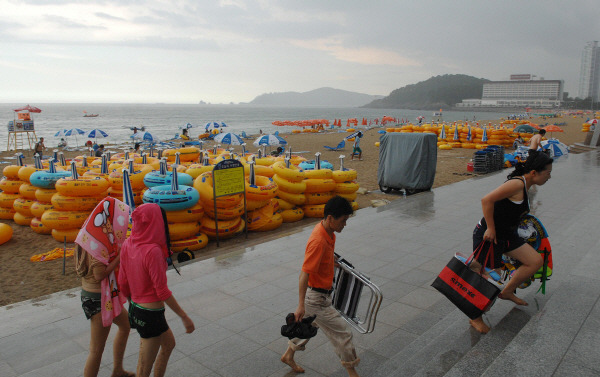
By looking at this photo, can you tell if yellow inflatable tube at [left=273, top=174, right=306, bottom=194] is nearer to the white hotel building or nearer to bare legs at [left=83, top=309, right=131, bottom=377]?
bare legs at [left=83, top=309, right=131, bottom=377]

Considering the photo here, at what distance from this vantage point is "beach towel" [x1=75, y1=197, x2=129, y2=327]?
119 inches

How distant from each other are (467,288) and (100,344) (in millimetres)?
2995

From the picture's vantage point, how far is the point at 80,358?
378cm

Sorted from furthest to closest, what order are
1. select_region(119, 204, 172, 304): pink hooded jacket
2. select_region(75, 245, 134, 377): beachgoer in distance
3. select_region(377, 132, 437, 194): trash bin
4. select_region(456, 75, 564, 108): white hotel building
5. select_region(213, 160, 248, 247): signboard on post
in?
select_region(456, 75, 564, 108): white hotel building → select_region(377, 132, 437, 194): trash bin → select_region(213, 160, 248, 247): signboard on post → select_region(75, 245, 134, 377): beachgoer in distance → select_region(119, 204, 172, 304): pink hooded jacket

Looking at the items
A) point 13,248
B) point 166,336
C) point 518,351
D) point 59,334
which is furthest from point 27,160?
point 518,351

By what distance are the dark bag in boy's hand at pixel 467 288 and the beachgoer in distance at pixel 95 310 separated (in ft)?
8.72

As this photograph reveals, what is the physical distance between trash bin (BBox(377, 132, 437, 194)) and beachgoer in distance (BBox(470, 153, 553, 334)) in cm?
882

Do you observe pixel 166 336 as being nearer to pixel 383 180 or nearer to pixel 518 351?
pixel 518 351

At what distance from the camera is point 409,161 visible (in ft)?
41.0

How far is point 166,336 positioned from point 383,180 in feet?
35.4

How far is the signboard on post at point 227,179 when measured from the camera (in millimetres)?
8148

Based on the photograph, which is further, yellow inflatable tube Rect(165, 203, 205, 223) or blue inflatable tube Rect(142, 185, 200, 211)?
yellow inflatable tube Rect(165, 203, 205, 223)

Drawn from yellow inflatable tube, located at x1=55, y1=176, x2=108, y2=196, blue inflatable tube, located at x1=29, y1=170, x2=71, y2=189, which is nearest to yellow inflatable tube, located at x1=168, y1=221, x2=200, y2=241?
yellow inflatable tube, located at x1=55, y1=176, x2=108, y2=196

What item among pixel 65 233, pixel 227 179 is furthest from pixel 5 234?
pixel 227 179
